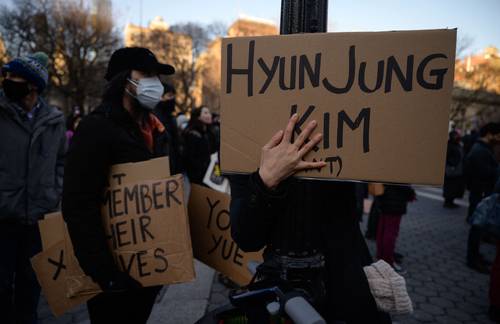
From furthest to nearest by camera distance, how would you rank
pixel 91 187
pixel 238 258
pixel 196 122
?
1. pixel 196 122
2. pixel 238 258
3. pixel 91 187

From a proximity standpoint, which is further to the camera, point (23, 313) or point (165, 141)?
point (23, 313)

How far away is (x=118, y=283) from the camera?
1.61 metres

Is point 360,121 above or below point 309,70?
below

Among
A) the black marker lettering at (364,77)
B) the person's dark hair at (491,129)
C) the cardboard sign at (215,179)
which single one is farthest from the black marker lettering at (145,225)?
the person's dark hair at (491,129)

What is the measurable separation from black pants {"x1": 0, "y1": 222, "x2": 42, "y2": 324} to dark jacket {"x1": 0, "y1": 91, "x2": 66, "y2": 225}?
90 mm

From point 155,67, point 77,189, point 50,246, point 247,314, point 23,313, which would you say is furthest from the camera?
point 23,313

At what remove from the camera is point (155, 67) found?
1.96 meters

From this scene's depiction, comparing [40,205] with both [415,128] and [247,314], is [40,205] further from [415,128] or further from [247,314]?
[415,128]

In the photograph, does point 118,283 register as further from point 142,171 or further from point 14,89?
point 14,89

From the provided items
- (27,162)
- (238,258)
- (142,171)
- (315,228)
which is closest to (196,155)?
(27,162)

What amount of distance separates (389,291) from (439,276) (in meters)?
3.85

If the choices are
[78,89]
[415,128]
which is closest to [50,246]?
[415,128]

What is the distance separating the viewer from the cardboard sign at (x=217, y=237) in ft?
6.07

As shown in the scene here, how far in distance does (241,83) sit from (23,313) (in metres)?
2.42
